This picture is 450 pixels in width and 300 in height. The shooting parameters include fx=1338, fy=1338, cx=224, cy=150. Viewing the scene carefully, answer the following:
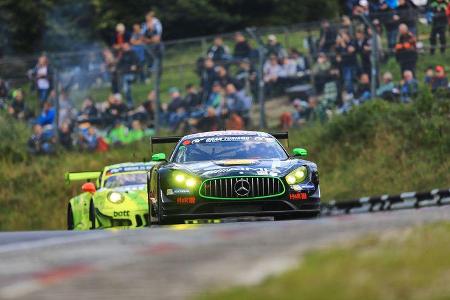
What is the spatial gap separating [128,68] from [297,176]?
14042 millimetres

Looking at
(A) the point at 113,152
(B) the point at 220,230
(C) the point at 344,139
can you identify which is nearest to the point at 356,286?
(B) the point at 220,230

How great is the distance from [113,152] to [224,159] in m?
14.2

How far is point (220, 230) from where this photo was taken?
24.6ft

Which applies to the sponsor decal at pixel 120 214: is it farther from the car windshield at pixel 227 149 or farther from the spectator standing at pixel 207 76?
the spectator standing at pixel 207 76

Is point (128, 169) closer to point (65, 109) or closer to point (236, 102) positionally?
point (236, 102)

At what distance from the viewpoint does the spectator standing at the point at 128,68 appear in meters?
28.7

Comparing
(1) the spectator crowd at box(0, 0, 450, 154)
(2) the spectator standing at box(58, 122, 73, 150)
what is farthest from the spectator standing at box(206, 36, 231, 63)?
(2) the spectator standing at box(58, 122, 73, 150)

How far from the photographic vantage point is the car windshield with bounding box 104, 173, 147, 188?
63.3 feet

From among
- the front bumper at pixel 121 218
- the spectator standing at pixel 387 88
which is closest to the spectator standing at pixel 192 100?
the spectator standing at pixel 387 88

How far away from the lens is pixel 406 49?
25.2 metres

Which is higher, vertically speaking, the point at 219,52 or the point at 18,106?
the point at 219,52

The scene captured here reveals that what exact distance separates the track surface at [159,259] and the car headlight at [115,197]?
968 cm

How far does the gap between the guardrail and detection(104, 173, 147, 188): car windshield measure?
153 inches

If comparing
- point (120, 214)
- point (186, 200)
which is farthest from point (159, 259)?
point (120, 214)
